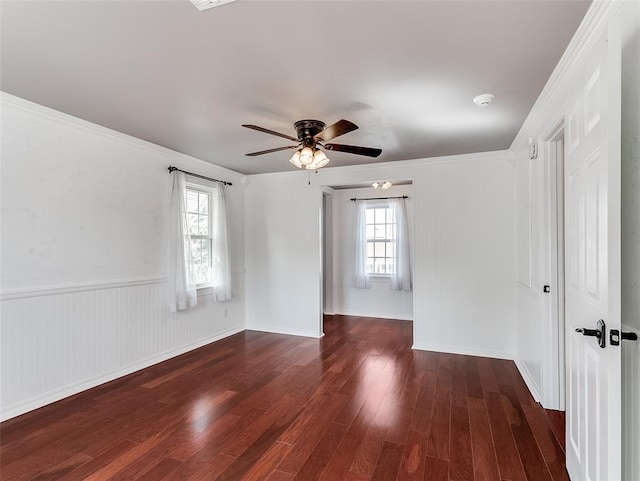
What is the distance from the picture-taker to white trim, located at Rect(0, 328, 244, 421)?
270 cm

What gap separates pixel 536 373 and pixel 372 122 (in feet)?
8.80

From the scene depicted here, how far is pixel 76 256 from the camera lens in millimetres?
3150

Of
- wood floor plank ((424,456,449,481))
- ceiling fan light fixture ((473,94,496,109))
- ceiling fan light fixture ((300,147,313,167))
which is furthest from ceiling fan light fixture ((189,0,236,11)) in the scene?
wood floor plank ((424,456,449,481))

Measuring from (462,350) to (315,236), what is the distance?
248cm

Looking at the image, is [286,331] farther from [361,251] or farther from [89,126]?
[89,126]

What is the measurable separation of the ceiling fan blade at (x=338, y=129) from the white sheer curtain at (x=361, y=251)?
3.75m

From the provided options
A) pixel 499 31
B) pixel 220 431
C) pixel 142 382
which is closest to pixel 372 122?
pixel 499 31

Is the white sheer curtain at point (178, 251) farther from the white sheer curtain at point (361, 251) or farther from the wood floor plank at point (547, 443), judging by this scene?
the wood floor plank at point (547, 443)

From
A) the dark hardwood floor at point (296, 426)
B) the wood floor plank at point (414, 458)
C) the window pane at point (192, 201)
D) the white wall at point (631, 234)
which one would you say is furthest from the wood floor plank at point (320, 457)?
the window pane at point (192, 201)

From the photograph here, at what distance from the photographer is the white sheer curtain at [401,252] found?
243 inches

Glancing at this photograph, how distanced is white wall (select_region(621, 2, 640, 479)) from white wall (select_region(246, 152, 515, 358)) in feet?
8.93

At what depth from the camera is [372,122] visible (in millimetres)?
3164

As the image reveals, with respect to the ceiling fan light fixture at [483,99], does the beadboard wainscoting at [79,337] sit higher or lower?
lower

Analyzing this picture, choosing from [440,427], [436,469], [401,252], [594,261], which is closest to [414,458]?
[436,469]
